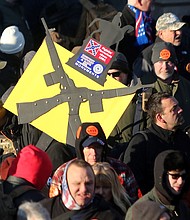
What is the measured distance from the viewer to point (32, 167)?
7199 mm

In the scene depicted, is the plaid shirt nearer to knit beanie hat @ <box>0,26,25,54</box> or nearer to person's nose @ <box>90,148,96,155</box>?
person's nose @ <box>90,148,96,155</box>

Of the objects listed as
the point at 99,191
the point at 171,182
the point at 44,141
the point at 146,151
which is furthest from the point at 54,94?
the point at 171,182

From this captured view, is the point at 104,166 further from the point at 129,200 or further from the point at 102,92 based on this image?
the point at 102,92

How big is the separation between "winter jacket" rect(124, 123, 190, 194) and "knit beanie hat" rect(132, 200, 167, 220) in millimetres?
1748

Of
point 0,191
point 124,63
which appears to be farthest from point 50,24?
point 0,191

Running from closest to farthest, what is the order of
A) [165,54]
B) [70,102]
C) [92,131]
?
[92,131] → [70,102] → [165,54]

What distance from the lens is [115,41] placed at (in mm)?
8898

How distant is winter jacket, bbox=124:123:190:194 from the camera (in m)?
8.38

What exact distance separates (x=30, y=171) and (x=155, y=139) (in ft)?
5.45

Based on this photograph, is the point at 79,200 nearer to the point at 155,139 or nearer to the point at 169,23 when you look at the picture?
the point at 155,139

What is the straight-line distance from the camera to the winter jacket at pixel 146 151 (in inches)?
330

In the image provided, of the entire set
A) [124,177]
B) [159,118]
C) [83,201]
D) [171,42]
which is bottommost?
[124,177]

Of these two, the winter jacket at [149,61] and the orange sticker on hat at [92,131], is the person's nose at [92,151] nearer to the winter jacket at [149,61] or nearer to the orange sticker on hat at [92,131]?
the orange sticker on hat at [92,131]

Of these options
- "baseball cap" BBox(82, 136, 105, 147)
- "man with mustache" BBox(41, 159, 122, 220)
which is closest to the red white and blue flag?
"baseball cap" BBox(82, 136, 105, 147)
